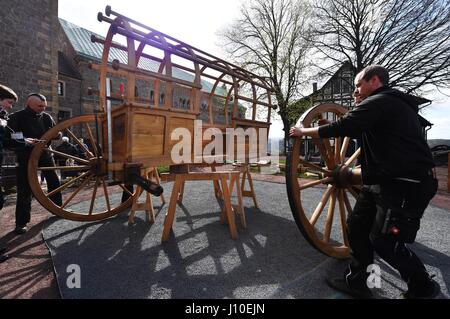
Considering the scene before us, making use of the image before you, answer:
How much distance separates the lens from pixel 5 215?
407 cm

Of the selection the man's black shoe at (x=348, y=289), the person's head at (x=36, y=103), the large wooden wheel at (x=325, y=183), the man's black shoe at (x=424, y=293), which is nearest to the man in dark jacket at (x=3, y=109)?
the person's head at (x=36, y=103)

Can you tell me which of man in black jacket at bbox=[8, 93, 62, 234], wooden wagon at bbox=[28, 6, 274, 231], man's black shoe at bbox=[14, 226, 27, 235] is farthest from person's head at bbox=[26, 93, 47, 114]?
man's black shoe at bbox=[14, 226, 27, 235]

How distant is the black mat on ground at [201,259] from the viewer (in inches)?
77.0

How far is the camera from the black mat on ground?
77.0 inches

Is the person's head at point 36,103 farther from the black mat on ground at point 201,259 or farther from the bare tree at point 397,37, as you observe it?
the bare tree at point 397,37

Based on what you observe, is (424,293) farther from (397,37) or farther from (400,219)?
(397,37)

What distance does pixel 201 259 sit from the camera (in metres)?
2.51

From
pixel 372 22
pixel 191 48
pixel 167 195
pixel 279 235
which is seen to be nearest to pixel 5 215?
pixel 167 195

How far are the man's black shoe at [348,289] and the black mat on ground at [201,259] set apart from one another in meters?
0.05

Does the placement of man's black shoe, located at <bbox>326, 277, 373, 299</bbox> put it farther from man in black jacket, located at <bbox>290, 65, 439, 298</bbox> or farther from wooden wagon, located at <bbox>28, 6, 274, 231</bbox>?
wooden wagon, located at <bbox>28, 6, 274, 231</bbox>

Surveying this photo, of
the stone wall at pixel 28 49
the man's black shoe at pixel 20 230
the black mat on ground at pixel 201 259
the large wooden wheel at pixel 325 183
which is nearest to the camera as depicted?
the black mat on ground at pixel 201 259

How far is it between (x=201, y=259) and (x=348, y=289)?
1.28 m

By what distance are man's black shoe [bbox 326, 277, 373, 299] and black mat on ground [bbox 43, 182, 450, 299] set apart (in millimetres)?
49
